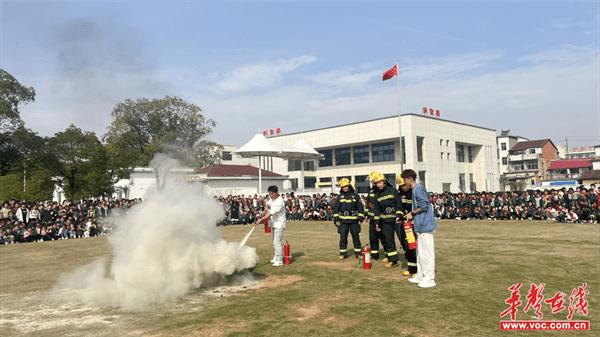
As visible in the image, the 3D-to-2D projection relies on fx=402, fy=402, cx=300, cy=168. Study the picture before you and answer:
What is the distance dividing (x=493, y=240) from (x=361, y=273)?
25.1 feet

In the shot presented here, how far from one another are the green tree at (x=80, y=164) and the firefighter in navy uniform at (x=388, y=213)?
3490cm

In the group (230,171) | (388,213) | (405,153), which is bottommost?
(388,213)

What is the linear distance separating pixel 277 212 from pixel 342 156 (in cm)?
5933

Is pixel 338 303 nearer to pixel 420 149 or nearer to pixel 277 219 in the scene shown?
pixel 277 219

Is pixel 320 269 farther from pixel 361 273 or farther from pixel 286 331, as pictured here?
pixel 286 331

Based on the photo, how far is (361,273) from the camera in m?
9.46

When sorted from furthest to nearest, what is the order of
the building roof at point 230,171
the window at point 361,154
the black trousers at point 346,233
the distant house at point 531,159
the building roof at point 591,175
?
1. the distant house at point 531,159
2. the building roof at point 591,175
3. the window at point 361,154
4. the building roof at point 230,171
5. the black trousers at point 346,233

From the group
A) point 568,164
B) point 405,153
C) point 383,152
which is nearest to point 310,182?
point 383,152

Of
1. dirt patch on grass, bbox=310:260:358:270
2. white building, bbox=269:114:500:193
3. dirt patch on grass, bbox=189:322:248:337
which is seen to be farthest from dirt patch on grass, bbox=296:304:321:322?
white building, bbox=269:114:500:193

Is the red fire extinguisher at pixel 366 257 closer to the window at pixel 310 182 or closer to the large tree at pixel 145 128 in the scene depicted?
the large tree at pixel 145 128

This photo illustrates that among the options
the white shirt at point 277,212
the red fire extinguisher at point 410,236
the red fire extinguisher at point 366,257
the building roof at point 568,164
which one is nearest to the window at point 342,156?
the building roof at point 568,164

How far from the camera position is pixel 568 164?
89938 mm

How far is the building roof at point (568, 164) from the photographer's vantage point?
8794 cm

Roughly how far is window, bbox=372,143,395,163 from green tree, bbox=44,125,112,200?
39.5 meters
